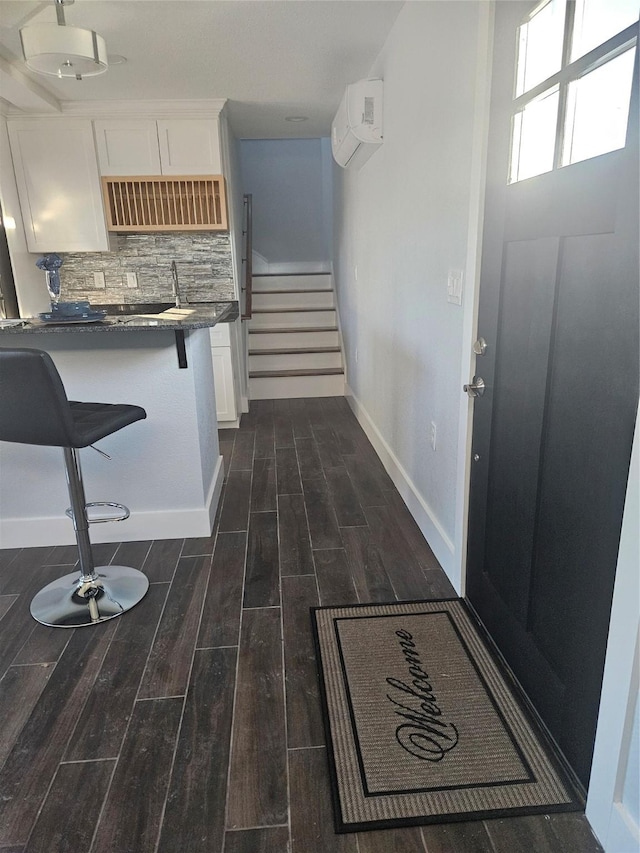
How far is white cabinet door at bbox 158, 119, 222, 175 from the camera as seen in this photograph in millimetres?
4074

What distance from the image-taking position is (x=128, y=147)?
13.4 ft

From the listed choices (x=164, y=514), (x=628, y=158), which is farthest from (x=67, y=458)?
(x=628, y=158)

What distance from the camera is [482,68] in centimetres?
173

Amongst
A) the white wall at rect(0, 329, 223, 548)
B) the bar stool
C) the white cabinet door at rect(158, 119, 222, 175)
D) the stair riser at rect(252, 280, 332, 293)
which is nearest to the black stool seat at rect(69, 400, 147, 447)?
the bar stool

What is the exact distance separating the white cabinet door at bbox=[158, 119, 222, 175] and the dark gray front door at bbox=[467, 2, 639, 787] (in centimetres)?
295

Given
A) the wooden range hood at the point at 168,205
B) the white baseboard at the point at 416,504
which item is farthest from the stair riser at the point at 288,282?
the white baseboard at the point at 416,504

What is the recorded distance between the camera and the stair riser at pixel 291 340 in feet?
18.7

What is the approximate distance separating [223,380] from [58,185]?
1918 millimetres

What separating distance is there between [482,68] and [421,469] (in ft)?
5.53

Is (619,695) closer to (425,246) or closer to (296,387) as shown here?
(425,246)

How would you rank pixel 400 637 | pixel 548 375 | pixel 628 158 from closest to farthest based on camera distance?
pixel 628 158
pixel 548 375
pixel 400 637

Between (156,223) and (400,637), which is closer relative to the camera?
(400,637)

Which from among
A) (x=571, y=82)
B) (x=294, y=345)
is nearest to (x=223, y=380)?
(x=294, y=345)

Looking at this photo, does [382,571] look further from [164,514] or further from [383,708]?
[164,514]
